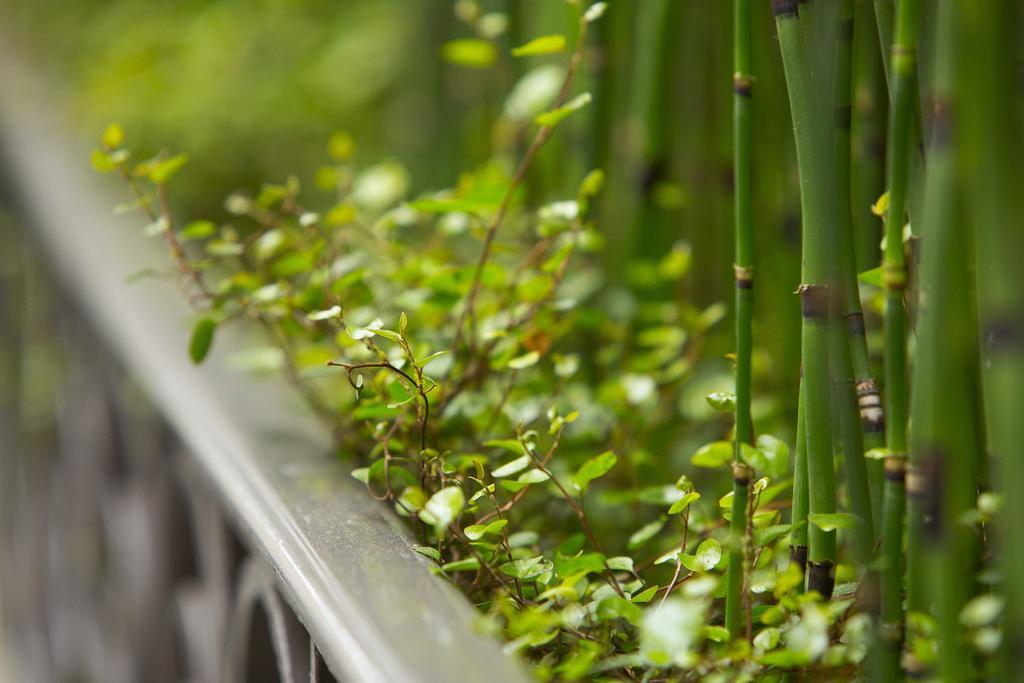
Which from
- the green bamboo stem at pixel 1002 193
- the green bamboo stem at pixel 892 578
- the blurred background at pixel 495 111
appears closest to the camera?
the green bamboo stem at pixel 1002 193

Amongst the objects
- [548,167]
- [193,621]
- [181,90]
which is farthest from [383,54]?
[193,621]

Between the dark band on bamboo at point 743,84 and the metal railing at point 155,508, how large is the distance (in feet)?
0.94

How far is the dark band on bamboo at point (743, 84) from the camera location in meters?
0.50

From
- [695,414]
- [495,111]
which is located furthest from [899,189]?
[495,111]

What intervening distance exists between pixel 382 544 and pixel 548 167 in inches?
23.1

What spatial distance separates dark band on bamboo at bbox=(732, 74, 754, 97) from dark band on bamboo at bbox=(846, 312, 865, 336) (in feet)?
0.40

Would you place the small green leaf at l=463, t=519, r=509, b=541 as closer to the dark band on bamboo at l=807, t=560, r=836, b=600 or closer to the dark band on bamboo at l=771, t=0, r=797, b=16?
the dark band on bamboo at l=807, t=560, r=836, b=600

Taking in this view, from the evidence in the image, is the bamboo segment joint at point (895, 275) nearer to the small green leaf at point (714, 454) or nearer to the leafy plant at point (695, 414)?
the leafy plant at point (695, 414)

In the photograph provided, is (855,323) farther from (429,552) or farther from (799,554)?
(429,552)

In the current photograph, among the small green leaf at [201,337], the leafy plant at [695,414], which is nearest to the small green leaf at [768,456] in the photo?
the leafy plant at [695,414]

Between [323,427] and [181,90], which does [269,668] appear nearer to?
[323,427]

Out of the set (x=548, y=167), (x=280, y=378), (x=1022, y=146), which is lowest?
(x=280, y=378)

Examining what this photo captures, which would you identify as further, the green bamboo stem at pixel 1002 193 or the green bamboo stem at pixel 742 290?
the green bamboo stem at pixel 742 290

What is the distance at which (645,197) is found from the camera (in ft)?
2.89
